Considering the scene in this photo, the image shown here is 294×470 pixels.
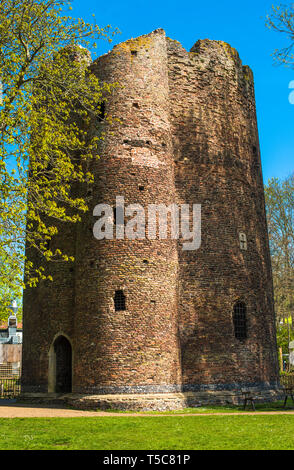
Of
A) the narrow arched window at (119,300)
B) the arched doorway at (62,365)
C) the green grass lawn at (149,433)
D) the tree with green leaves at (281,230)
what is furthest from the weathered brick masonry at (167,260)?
the tree with green leaves at (281,230)

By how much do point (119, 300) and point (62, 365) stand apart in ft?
14.9

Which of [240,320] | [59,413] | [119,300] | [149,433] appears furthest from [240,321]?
[149,433]

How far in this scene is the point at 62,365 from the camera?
20.8 m

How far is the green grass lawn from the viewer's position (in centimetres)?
913

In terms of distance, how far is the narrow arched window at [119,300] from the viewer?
1827 centimetres

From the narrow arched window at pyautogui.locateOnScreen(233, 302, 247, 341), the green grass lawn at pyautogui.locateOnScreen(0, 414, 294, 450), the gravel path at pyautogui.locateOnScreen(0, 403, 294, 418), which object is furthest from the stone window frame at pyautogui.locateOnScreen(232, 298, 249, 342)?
the green grass lawn at pyautogui.locateOnScreen(0, 414, 294, 450)

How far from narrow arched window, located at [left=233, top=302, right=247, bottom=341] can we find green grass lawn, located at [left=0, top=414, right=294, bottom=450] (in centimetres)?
657

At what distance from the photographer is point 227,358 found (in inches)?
782

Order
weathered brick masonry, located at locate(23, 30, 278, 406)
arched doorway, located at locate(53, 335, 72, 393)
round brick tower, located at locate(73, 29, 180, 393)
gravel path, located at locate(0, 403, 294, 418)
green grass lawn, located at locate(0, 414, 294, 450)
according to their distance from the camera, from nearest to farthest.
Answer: green grass lawn, located at locate(0, 414, 294, 450)
gravel path, located at locate(0, 403, 294, 418)
round brick tower, located at locate(73, 29, 180, 393)
weathered brick masonry, located at locate(23, 30, 278, 406)
arched doorway, located at locate(53, 335, 72, 393)

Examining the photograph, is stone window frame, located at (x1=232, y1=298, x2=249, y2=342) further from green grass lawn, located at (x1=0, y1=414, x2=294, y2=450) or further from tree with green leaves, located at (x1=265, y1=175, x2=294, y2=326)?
tree with green leaves, located at (x1=265, y1=175, x2=294, y2=326)

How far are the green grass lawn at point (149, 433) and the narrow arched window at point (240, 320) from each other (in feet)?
21.5

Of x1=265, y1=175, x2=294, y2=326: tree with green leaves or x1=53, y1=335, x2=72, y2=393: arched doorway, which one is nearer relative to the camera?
x1=53, y1=335, x2=72, y2=393: arched doorway

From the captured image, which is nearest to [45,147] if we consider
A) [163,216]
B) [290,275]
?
[163,216]

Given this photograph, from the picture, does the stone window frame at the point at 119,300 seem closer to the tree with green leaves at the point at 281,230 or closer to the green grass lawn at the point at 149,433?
the green grass lawn at the point at 149,433
